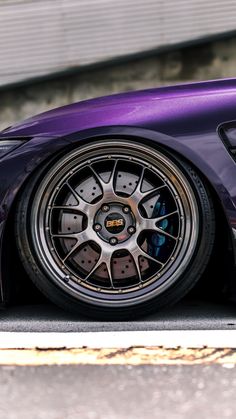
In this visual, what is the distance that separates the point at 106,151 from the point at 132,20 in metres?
6.32

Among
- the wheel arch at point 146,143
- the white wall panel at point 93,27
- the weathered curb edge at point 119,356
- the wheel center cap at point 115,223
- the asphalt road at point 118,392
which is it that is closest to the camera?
the asphalt road at point 118,392

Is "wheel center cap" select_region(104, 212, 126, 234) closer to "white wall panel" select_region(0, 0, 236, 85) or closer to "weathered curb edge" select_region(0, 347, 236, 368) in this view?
"weathered curb edge" select_region(0, 347, 236, 368)

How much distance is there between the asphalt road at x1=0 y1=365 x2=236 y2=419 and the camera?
5.33ft

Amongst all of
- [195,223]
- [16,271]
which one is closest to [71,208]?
[16,271]

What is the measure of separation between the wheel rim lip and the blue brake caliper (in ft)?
0.29

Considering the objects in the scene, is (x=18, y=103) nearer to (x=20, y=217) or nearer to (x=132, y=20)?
(x=132, y=20)

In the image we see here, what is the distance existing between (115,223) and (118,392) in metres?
0.77

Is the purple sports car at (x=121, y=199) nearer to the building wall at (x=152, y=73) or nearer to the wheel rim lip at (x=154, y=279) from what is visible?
the wheel rim lip at (x=154, y=279)

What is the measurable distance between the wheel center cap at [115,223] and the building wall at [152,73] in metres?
6.27

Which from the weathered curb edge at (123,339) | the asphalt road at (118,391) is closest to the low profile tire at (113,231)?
the weathered curb edge at (123,339)

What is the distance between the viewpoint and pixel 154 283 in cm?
231

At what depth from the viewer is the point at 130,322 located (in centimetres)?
234

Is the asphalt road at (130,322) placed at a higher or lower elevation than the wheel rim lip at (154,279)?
lower

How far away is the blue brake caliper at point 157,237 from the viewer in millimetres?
2336
